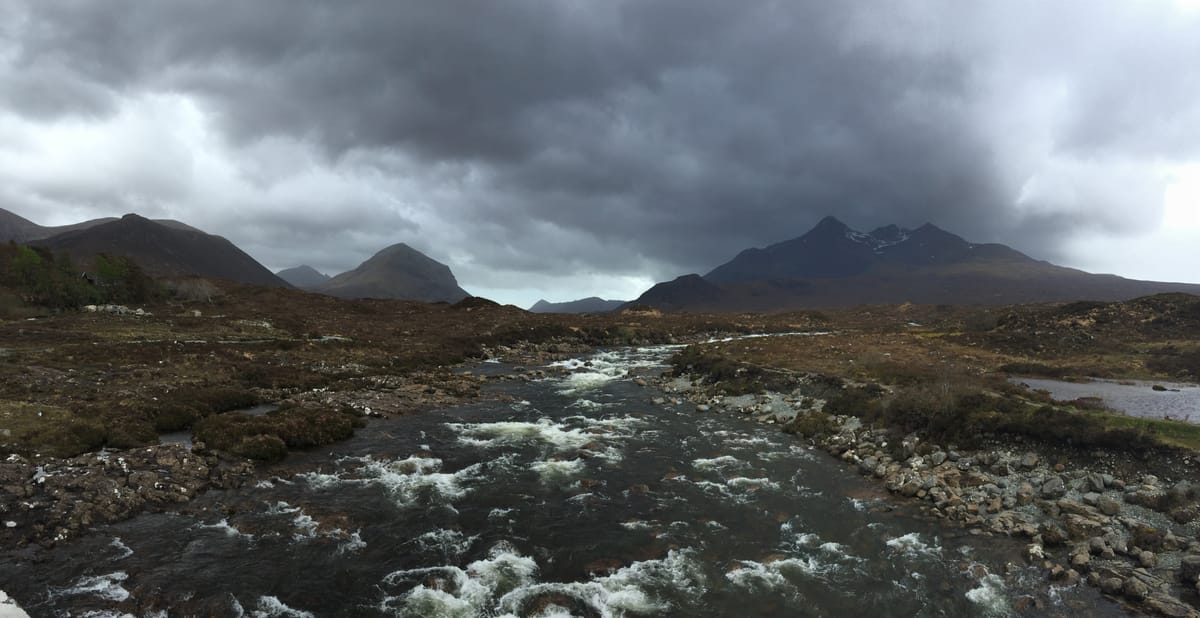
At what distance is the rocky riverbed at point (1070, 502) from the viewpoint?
1272 centimetres

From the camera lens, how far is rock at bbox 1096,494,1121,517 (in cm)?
1564

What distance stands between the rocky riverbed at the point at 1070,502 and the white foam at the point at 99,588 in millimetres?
21580

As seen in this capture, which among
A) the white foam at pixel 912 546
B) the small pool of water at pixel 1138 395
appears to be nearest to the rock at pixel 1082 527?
the white foam at pixel 912 546

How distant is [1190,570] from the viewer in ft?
40.4

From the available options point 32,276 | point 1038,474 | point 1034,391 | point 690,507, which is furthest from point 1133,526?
point 32,276

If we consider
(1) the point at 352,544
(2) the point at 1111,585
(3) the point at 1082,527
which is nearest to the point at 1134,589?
(2) the point at 1111,585

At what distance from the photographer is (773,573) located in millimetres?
13906

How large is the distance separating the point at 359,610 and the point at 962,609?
578 inches

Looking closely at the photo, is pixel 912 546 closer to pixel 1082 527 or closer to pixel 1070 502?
pixel 1082 527

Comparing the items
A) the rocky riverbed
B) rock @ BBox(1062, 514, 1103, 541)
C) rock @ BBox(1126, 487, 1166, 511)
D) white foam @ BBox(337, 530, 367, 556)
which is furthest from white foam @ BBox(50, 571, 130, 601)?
rock @ BBox(1126, 487, 1166, 511)

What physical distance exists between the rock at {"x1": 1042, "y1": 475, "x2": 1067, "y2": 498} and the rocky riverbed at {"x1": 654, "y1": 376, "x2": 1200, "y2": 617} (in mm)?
34

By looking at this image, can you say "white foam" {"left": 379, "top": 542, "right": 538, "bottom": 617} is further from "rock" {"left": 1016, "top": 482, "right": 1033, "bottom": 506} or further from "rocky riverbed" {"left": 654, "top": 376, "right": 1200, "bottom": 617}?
"rock" {"left": 1016, "top": 482, "right": 1033, "bottom": 506}

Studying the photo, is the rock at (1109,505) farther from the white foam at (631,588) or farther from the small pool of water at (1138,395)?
the white foam at (631,588)

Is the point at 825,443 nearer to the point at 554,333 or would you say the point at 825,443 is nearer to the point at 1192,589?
the point at 1192,589
